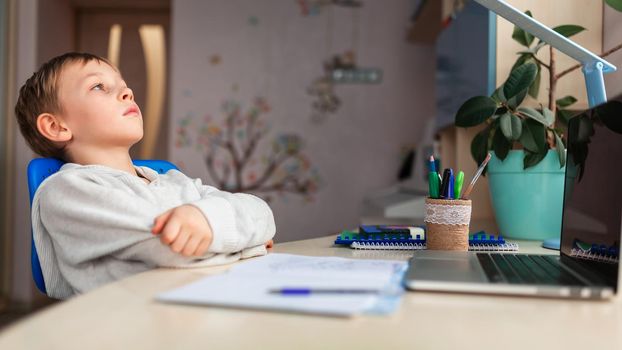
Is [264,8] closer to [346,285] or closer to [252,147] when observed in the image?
[252,147]

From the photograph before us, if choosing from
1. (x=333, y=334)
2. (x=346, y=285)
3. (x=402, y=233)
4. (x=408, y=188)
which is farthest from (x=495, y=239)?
(x=408, y=188)

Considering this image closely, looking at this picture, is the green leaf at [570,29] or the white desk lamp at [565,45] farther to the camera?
the green leaf at [570,29]

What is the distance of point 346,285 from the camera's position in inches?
22.5

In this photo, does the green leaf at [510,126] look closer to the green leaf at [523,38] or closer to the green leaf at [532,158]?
the green leaf at [532,158]

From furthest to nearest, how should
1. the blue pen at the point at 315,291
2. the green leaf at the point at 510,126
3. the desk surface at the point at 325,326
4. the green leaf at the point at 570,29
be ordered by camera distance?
the green leaf at the point at 570,29
the green leaf at the point at 510,126
the blue pen at the point at 315,291
the desk surface at the point at 325,326

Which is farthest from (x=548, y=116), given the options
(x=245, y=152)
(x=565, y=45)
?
(x=245, y=152)

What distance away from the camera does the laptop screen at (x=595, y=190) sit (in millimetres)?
752

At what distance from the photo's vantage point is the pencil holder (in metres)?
0.94

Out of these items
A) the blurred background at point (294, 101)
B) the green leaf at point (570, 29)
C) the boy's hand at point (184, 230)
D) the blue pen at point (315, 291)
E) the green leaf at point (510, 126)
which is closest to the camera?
the blue pen at point (315, 291)

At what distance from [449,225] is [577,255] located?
204 mm

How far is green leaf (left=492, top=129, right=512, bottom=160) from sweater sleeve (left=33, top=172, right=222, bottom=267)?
29.1 inches

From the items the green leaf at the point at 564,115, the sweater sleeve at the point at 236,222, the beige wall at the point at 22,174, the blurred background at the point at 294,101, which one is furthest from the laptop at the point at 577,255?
the beige wall at the point at 22,174

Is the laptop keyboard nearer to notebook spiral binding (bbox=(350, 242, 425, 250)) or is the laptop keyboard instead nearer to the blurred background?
notebook spiral binding (bbox=(350, 242, 425, 250))

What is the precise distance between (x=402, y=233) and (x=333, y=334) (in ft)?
1.98
